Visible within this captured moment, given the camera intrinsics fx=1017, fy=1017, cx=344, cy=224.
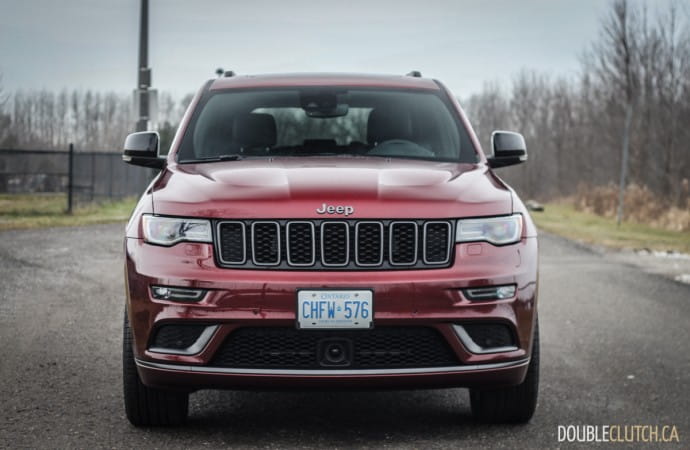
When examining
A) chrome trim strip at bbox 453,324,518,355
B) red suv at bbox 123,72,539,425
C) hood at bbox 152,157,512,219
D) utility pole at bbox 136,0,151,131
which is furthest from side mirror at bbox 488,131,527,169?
utility pole at bbox 136,0,151,131

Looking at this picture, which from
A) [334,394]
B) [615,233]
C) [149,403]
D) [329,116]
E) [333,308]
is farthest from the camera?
[615,233]

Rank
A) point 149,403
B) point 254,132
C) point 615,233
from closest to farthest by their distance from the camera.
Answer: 1. point 149,403
2. point 254,132
3. point 615,233

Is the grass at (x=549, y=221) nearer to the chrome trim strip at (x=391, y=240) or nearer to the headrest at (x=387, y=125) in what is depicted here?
the headrest at (x=387, y=125)

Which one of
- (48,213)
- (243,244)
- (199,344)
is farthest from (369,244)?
(48,213)

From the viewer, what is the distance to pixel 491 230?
4.61 m

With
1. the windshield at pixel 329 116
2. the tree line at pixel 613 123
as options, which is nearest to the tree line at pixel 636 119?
the tree line at pixel 613 123

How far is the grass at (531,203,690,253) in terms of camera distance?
65.0ft

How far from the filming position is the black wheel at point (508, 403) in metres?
5.00

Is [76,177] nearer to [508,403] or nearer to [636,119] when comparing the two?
[636,119]

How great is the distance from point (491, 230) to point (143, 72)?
1455cm

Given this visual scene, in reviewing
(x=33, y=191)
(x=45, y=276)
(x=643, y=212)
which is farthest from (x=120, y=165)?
(x=45, y=276)

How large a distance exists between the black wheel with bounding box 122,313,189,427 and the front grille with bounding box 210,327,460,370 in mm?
563

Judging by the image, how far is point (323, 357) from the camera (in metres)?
4.45

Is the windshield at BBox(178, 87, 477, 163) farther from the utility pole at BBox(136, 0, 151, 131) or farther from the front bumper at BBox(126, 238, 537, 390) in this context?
the utility pole at BBox(136, 0, 151, 131)
